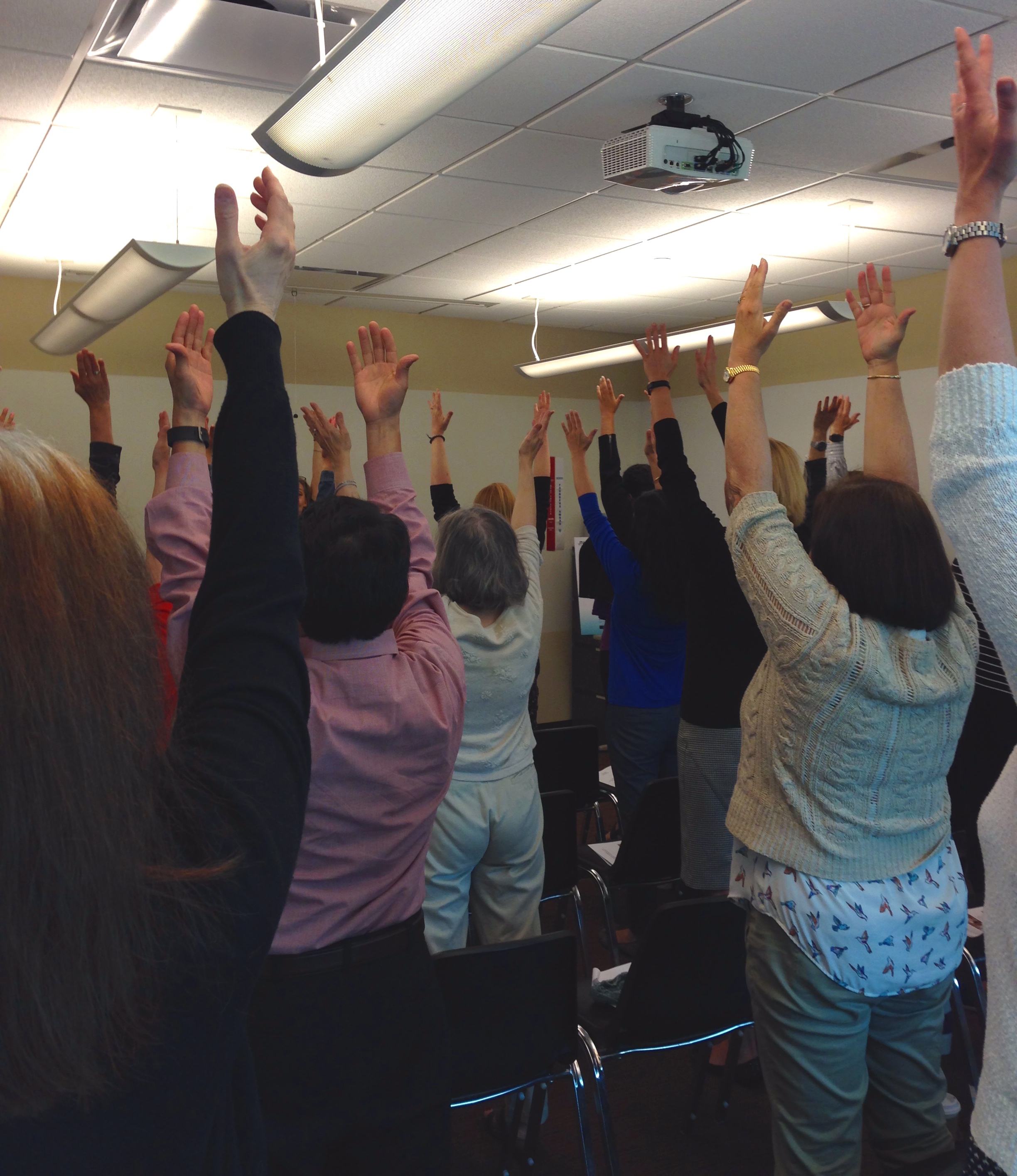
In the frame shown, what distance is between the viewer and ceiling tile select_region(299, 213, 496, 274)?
4.38m

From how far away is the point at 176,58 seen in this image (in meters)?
2.69

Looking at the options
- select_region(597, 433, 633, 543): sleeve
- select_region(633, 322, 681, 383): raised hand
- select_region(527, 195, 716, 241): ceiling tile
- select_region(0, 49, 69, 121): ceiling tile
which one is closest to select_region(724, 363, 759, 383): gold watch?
select_region(633, 322, 681, 383): raised hand

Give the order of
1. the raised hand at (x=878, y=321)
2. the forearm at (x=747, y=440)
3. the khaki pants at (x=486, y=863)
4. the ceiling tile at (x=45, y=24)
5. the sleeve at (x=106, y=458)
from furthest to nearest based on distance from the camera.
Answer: the sleeve at (x=106, y=458), the ceiling tile at (x=45, y=24), the khaki pants at (x=486, y=863), the raised hand at (x=878, y=321), the forearm at (x=747, y=440)

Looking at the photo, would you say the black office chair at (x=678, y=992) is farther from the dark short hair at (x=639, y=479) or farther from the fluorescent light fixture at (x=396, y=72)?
the dark short hair at (x=639, y=479)

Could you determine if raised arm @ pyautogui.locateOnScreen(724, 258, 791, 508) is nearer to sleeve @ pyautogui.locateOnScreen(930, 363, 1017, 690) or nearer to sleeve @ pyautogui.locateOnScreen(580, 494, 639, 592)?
sleeve @ pyautogui.locateOnScreen(930, 363, 1017, 690)

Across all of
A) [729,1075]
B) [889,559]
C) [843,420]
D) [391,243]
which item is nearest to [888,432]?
[889,559]

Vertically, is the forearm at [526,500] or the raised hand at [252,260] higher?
the raised hand at [252,260]

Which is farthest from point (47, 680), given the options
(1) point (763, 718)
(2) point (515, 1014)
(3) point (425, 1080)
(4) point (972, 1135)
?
(2) point (515, 1014)

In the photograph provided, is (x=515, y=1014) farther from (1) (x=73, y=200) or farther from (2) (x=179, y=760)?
(1) (x=73, y=200)

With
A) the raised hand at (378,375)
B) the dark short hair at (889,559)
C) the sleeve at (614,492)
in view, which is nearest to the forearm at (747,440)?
the dark short hair at (889,559)

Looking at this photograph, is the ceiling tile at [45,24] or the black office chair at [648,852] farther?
the black office chair at [648,852]

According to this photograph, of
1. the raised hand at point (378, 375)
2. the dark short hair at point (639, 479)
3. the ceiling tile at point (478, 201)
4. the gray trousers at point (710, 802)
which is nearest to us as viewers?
the raised hand at point (378, 375)

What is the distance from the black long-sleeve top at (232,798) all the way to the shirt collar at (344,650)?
735 mm

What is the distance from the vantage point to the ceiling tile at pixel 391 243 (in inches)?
173
